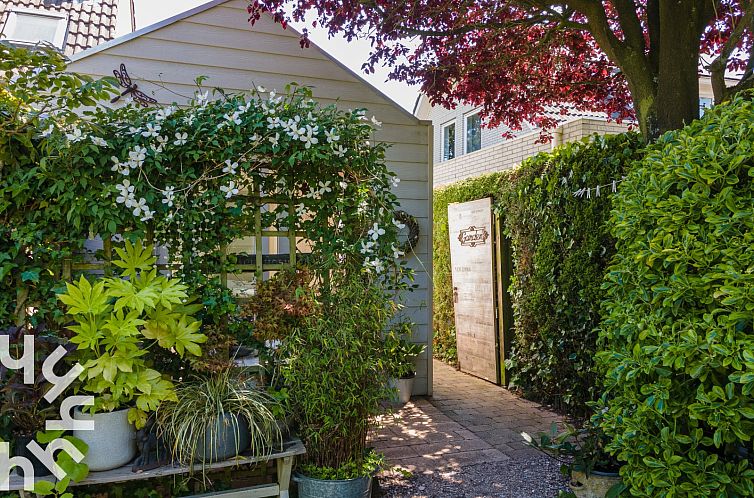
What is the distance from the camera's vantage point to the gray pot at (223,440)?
2.52m

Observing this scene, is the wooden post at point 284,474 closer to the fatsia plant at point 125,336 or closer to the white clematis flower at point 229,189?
the fatsia plant at point 125,336

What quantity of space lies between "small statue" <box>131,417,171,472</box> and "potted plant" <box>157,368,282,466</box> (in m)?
0.05

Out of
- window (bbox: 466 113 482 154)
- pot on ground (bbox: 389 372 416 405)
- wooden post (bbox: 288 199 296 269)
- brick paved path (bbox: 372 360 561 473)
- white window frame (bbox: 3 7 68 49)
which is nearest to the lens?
wooden post (bbox: 288 199 296 269)

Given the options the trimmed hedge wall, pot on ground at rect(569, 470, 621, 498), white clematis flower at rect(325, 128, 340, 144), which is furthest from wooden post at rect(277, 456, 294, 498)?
the trimmed hedge wall

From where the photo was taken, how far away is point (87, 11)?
741 cm

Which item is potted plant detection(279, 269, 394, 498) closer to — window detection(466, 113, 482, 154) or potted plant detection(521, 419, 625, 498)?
potted plant detection(521, 419, 625, 498)

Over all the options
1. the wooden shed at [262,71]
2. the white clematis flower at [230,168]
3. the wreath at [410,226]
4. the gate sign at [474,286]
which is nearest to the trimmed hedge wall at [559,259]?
the gate sign at [474,286]

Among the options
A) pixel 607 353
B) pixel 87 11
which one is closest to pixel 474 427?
pixel 607 353

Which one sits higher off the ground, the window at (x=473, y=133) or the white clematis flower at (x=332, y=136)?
the window at (x=473, y=133)

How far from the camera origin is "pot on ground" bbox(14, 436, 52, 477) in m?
2.37

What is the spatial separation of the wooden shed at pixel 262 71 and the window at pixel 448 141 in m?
7.08

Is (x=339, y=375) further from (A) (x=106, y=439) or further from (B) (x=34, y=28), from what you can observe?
(B) (x=34, y=28)

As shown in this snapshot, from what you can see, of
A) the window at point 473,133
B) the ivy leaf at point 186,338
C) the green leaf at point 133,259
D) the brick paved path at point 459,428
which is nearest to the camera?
the ivy leaf at point 186,338

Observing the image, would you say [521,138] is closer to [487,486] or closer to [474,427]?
[474,427]
